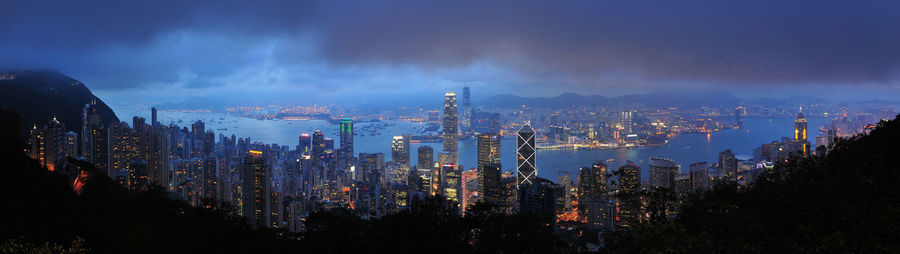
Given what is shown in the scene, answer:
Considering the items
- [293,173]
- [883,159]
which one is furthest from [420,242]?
[293,173]

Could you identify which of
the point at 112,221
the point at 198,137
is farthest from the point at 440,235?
the point at 198,137

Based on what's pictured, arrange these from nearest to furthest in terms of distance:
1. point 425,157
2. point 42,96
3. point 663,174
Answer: point 42,96
point 663,174
point 425,157

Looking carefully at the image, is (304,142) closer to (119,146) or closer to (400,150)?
(400,150)

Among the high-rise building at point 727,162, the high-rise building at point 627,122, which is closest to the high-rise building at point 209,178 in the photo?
the high-rise building at point 727,162

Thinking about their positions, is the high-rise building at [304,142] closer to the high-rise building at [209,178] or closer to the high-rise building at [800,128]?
the high-rise building at [209,178]

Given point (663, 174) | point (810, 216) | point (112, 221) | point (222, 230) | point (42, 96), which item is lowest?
point (663, 174)

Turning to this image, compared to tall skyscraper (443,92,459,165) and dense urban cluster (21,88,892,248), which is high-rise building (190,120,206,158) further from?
tall skyscraper (443,92,459,165)

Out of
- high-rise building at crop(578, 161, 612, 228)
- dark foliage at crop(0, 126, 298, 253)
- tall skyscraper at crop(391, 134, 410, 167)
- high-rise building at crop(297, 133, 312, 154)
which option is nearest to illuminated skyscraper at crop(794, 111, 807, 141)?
high-rise building at crop(578, 161, 612, 228)
